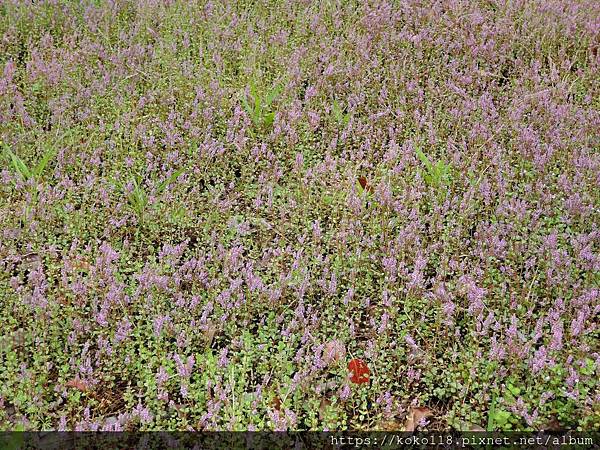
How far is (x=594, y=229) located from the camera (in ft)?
13.4

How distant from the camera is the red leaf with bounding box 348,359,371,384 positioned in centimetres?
328

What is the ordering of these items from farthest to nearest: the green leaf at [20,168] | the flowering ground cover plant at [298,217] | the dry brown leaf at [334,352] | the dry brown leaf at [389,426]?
the green leaf at [20,168] < the dry brown leaf at [334,352] < the flowering ground cover plant at [298,217] < the dry brown leaf at [389,426]

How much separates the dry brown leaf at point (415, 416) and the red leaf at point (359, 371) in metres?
0.28

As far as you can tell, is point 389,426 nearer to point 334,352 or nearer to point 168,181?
point 334,352

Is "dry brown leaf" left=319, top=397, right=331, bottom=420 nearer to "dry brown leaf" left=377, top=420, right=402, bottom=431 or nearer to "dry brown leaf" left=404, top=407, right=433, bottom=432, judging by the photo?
"dry brown leaf" left=377, top=420, right=402, bottom=431

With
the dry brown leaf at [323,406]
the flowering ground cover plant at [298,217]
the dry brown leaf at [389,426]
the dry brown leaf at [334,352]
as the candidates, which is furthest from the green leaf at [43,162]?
the dry brown leaf at [389,426]

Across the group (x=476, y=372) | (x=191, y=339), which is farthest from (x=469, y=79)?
(x=191, y=339)

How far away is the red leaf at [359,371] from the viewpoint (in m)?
3.28

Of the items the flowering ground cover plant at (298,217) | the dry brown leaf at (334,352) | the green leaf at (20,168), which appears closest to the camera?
the flowering ground cover plant at (298,217)

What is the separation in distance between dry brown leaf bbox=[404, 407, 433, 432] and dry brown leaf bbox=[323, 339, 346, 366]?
0.46m

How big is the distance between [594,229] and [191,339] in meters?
2.69

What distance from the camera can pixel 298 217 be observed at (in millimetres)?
4254

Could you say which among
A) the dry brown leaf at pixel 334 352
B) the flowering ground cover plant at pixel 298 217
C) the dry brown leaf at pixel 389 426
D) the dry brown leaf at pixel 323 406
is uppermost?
the flowering ground cover plant at pixel 298 217

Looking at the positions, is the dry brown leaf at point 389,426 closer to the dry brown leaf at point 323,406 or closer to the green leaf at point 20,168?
the dry brown leaf at point 323,406
